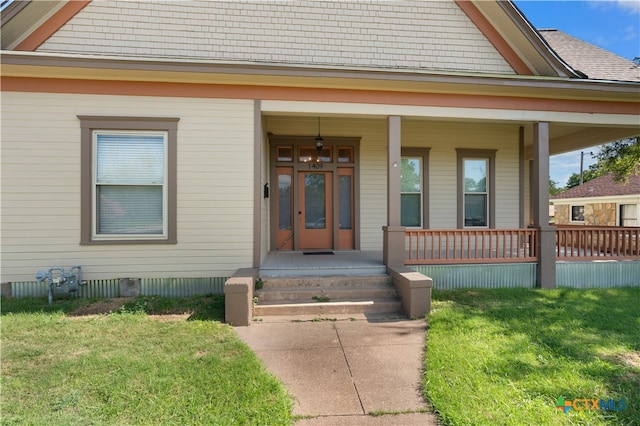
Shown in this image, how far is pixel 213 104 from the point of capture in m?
5.19

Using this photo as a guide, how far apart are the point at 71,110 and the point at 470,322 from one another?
6666mm

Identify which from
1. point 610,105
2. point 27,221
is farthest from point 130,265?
Answer: point 610,105

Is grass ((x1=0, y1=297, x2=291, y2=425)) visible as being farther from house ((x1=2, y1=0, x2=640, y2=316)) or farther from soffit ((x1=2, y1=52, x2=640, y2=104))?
soffit ((x1=2, y1=52, x2=640, y2=104))

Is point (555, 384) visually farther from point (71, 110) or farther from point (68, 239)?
point (71, 110)

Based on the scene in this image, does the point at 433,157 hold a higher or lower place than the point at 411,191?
higher

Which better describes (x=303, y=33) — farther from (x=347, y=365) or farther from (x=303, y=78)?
(x=347, y=365)

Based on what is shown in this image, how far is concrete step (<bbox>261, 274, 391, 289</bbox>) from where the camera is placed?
500 cm

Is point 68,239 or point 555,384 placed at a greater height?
point 68,239

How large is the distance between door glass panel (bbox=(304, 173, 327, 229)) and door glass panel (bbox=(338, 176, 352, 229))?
0.41 metres

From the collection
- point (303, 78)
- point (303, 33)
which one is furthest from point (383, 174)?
point (303, 33)

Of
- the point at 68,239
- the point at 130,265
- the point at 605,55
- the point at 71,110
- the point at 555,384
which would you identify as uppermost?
the point at 605,55

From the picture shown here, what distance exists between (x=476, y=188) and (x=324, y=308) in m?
5.42

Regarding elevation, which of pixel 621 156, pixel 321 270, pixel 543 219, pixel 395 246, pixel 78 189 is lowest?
pixel 321 270

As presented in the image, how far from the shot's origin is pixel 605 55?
7.25m
